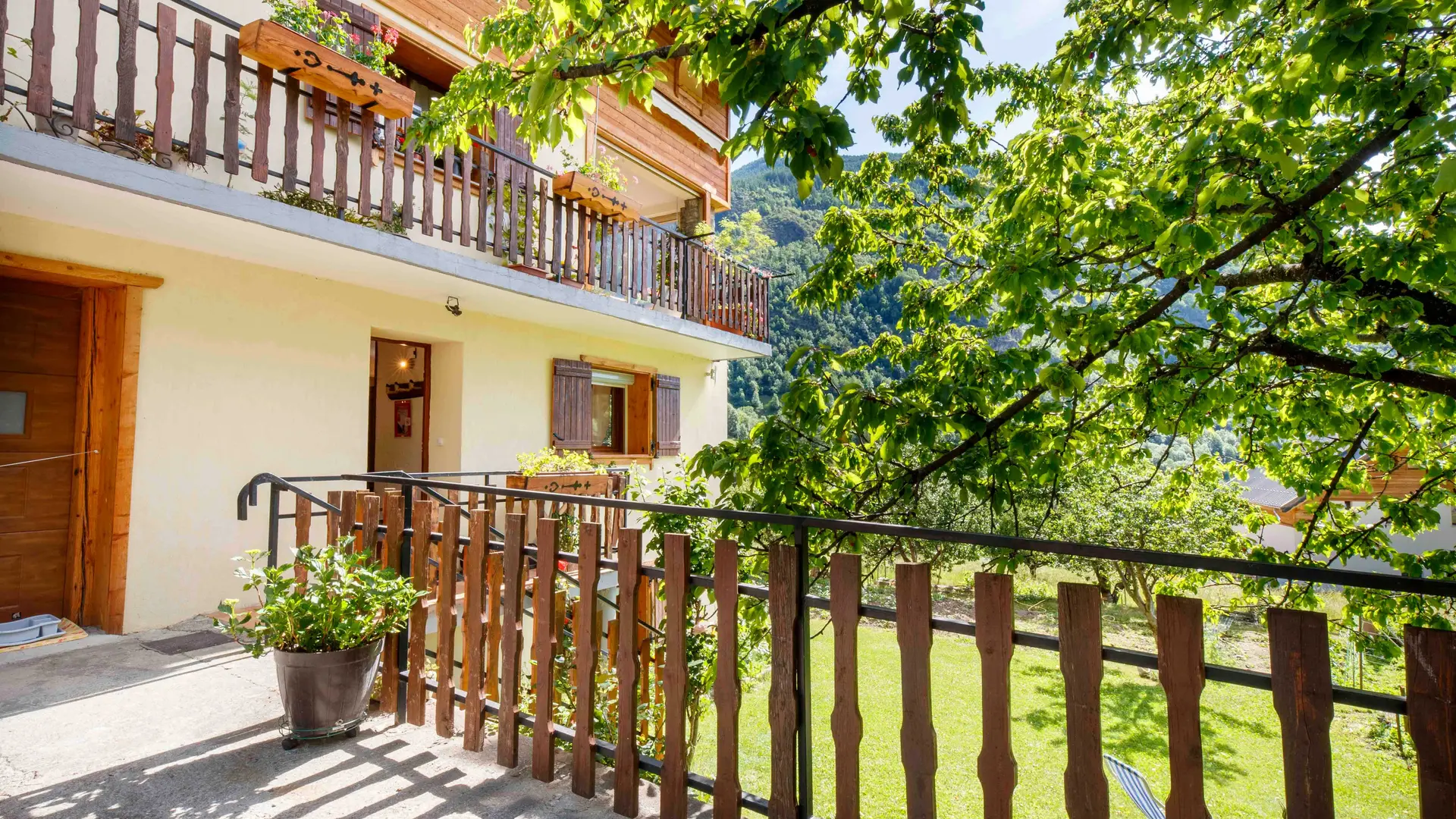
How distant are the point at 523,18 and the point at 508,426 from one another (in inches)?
207

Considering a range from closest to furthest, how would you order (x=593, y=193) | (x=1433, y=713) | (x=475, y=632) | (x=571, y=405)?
(x=1433, y=713), (x=475, y=632), (x=593, y=193), (x=571, y=405)

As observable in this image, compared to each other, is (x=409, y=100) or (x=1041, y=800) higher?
(x=409, y=100)

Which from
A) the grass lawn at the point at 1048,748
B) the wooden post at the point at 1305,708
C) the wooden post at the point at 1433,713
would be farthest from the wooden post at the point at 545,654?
the grass lawn at the point at 1048,748

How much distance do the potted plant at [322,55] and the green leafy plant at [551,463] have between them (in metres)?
3.08

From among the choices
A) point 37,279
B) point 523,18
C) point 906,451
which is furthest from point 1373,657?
point 37,279

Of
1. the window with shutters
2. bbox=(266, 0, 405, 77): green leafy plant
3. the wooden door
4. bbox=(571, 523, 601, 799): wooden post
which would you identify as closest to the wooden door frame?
the wooden door

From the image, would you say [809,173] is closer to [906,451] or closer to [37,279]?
[906,451]

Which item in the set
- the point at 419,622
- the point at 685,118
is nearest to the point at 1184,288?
the point at 419,622

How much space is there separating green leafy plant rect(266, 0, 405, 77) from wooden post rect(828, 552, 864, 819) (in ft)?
16.7

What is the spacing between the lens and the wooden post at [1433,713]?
3.95 feet

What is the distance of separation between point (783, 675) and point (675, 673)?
0.39 metres

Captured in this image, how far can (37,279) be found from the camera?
4500 millimetres

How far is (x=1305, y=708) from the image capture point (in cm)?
132

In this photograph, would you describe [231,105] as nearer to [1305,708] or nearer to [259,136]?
[259,136]
